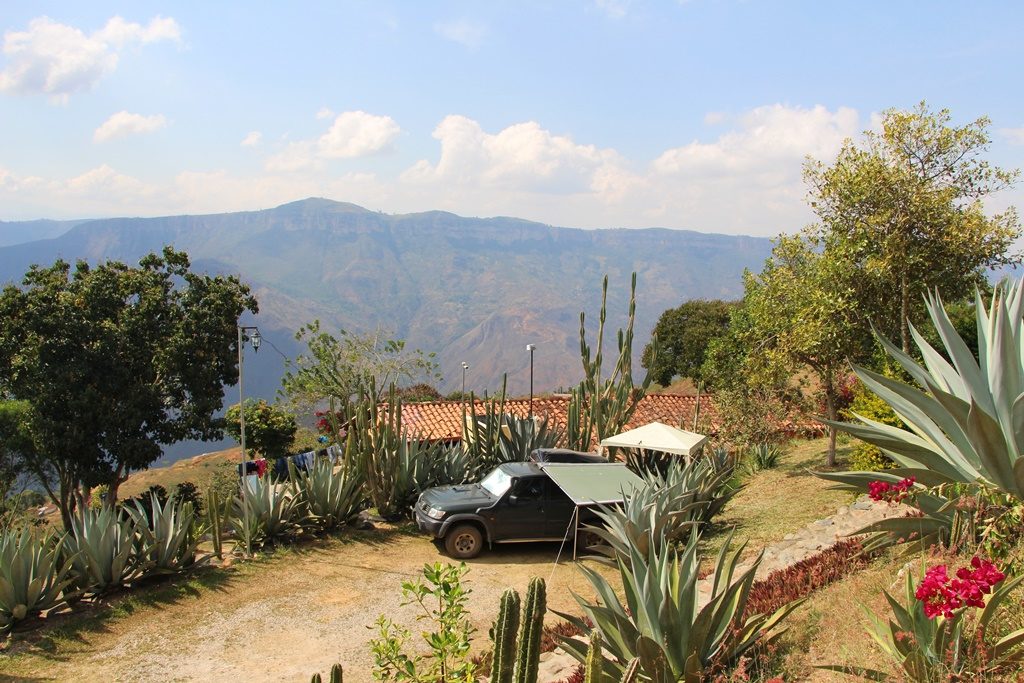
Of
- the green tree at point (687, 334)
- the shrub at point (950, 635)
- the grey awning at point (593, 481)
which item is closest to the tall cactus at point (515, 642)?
the shrub at point (950, 635)

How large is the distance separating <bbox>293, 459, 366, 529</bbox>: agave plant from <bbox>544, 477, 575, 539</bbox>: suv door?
12.4ft

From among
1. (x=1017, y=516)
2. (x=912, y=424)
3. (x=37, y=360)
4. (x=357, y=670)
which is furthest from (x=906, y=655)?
(x=37, y=360)

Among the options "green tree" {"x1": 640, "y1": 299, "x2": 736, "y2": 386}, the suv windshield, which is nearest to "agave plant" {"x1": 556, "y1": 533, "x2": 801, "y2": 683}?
the suv windshield

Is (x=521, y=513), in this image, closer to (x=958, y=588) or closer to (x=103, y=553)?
(x=103, y=553)

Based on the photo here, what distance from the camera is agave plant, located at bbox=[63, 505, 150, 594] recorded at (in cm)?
979

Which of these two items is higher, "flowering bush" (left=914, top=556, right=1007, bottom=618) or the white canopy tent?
"flowering bush" (left=914, top=556, right=1007, bottom=618)

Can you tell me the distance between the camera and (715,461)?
615 inches

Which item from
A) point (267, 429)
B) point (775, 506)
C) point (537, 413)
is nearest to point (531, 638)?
point (775, 506)

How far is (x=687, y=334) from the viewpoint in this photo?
5038 centimetres

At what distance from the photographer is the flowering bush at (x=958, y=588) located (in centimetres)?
384

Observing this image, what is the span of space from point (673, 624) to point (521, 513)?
7179 mm

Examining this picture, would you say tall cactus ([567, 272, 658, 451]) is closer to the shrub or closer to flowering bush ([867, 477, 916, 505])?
flowering bush ([867, 477, 916, 505])

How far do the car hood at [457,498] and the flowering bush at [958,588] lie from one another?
29.6 feet

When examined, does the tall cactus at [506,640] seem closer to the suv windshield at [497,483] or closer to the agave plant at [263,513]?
the suv windshield at [497,483]
